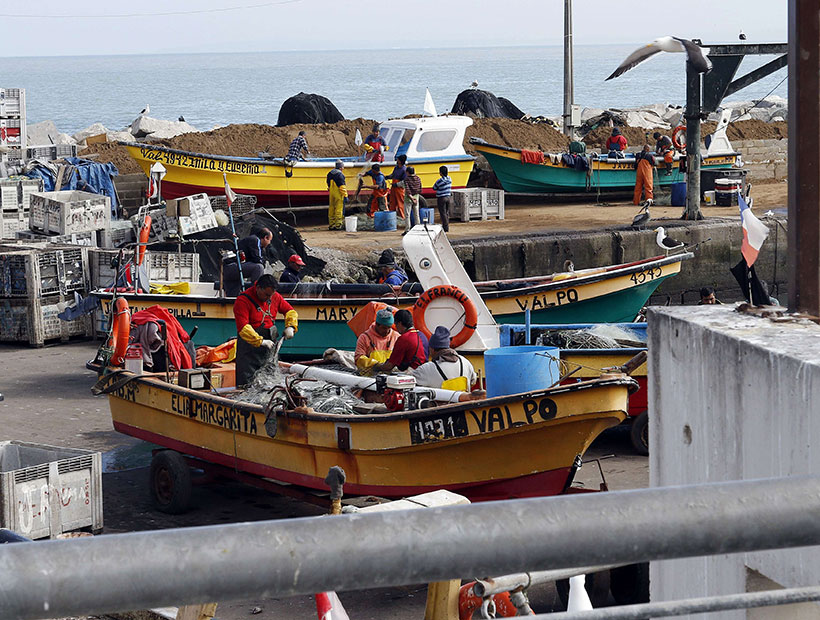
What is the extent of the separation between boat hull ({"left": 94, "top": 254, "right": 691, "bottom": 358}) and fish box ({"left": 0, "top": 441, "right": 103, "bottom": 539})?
594 centimetres

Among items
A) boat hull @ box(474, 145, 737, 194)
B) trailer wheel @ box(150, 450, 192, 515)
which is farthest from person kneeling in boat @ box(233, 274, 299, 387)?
boat hull @ box(474, 145, 737, 194)

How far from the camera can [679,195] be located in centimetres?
2556

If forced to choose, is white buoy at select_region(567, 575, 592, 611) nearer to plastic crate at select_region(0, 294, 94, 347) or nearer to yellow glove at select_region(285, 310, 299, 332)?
yellow glove at select_region(285, 310, 299, 332)

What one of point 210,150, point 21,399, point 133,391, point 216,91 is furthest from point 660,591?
point 216,91

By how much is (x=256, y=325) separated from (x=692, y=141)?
528 inches

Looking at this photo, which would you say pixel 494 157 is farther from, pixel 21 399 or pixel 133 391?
pixel 133 391

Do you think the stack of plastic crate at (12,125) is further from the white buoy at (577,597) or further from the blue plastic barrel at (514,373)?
the white buoy at (577,597)

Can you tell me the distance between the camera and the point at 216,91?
16900cm

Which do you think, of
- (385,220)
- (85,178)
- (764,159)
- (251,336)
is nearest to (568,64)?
(764,159)

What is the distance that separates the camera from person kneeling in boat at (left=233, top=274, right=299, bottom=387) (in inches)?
407

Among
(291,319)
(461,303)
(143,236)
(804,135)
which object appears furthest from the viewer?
(143,236)

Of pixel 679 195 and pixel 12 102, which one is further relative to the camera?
pixel 679 195

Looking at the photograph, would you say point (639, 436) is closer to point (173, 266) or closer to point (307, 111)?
point (173, 266)

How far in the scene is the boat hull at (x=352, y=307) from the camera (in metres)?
A: 14.7
